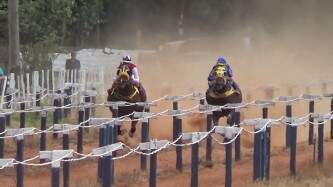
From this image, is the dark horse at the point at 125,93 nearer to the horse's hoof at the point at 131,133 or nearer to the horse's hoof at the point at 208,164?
the horse's hoof at the point at 131,133

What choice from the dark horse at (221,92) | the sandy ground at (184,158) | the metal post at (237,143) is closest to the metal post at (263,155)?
the sandy ground at (184,158)

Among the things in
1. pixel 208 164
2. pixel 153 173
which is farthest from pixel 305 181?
pixel 153 173

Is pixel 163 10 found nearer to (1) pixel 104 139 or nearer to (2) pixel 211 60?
(2) pixel 211 60

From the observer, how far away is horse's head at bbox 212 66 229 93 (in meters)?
16.1

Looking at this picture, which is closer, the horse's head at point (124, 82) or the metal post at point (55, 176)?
the metal post at point (55, 176)

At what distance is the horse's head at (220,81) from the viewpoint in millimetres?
16125

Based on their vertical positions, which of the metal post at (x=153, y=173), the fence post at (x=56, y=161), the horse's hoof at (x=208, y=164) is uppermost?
the fence post at (x=56, y=161)

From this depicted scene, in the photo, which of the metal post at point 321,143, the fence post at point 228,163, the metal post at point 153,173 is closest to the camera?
the metal post at point 153,173

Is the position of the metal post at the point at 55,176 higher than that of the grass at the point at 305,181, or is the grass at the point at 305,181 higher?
the metal post at the point at 55,176

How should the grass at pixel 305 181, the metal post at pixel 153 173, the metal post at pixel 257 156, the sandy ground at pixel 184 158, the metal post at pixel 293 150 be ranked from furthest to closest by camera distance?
the sandy ground at pixel 184 158 < the metal post at pixel 293 150 < the metal post at pixel 257 156 < the grass at pixel 305 181 < the metal post at pixel 153 173

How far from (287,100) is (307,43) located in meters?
31.4

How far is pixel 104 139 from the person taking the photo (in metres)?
11.8

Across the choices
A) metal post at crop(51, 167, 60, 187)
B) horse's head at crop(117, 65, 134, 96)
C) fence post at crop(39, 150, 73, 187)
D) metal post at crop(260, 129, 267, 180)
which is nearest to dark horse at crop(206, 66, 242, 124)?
horse's head at crop(117, 65, 134, 96)

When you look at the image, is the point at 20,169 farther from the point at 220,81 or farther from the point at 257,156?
the point at 220,81
